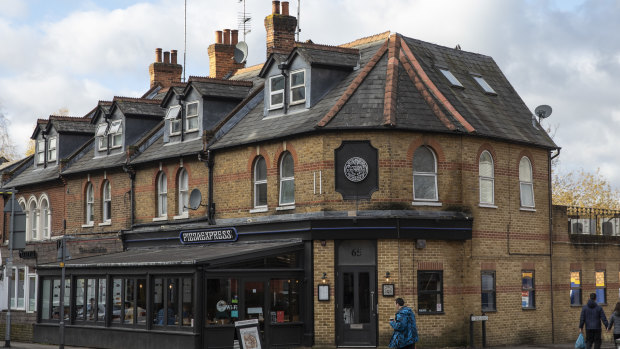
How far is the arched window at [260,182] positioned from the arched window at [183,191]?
3766 mm

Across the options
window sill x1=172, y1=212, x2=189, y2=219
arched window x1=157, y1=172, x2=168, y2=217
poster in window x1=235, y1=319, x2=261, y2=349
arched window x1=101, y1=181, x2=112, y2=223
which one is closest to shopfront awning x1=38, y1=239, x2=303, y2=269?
window sill x1=172, y1=212, x2=189, y2=219

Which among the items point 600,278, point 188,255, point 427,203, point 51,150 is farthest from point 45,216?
point 600,278

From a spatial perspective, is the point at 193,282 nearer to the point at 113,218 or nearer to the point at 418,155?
the point at 418,155

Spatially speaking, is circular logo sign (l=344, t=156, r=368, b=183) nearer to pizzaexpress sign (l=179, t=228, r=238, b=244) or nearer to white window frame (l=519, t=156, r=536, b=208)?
pizzaexpress sign (l=179, t=228, r=238, b=244)

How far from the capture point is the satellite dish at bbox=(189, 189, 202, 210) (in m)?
31.1

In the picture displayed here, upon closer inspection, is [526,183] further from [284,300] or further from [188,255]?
[188,255]

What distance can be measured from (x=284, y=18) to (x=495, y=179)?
11.2m

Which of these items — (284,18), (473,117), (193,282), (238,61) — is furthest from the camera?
(238,61)

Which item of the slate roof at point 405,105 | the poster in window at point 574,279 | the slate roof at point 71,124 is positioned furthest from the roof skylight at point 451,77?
the slate roof at point 71,124

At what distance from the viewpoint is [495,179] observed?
28281mm

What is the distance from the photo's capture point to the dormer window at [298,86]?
28967 millimetres

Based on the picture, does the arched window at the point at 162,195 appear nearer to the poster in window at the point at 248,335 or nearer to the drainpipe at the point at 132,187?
the drainpipe at the point at 132,187

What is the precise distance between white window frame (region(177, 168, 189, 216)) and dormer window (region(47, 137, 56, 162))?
1041cm

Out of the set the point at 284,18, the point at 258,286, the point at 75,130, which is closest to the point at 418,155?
the point at 258,286
